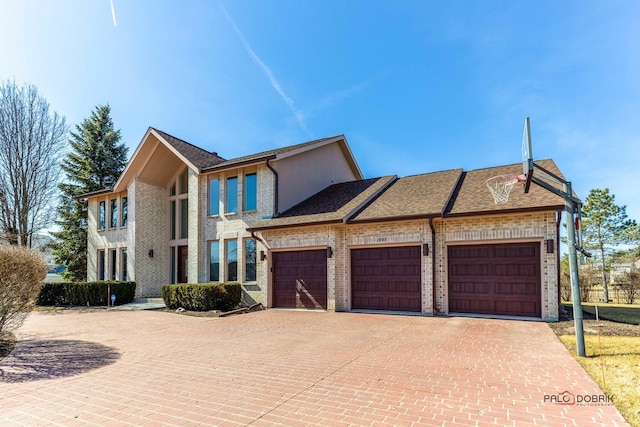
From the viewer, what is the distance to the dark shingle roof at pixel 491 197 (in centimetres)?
1087

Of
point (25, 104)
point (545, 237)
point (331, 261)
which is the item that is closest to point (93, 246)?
point (25, 104)

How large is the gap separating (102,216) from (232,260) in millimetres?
11528

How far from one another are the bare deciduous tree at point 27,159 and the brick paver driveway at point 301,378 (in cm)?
2114

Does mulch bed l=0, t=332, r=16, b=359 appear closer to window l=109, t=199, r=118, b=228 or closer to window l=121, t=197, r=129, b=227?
window l=121, t=197, r=129, b=227

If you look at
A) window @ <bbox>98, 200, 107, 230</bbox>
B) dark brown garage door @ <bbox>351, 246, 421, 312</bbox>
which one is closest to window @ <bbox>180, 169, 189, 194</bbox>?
window @ <bbox>98, 200, 107, 230</bbox>

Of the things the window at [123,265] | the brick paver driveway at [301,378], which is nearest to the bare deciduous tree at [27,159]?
the window at [123,265]

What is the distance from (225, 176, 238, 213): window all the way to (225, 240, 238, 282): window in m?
1.56

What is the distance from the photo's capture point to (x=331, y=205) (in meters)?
15.9

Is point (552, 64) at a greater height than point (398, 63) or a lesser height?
lesser

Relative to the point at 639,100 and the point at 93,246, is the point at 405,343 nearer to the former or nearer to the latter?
the point at 639,100

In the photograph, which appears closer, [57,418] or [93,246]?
[57,418]

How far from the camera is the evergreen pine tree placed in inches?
1051

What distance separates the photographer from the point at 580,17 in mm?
11375

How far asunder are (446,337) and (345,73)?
46.8ft
